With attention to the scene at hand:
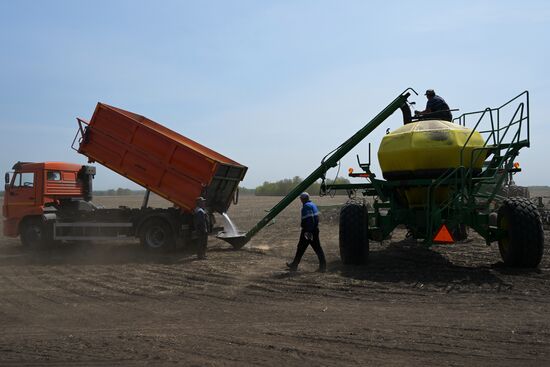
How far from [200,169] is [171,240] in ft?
6.60

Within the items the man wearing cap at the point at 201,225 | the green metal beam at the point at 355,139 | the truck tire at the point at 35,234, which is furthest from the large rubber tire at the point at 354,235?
the truck tire at the point at 35,234

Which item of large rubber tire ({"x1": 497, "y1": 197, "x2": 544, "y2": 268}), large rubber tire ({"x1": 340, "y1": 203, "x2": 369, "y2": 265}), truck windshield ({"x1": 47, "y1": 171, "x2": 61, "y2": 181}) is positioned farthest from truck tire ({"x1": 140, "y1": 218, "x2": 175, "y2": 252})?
large rubber tire ({"x1": 497, "y1": 197, "x2": 544, "y2": 268})

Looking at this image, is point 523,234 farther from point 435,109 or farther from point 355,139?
point 355,139

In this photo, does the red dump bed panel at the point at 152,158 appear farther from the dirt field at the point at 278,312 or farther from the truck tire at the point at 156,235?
the dirt field at the point at 278,312

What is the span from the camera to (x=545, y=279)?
8.25 m

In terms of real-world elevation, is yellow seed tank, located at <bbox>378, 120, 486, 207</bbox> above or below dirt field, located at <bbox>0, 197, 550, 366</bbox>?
above

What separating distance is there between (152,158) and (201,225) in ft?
7.28

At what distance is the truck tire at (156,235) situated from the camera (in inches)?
508

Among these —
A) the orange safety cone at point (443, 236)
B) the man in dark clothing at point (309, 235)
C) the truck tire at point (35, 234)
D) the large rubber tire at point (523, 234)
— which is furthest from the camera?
the truck tire at point (35, 234)

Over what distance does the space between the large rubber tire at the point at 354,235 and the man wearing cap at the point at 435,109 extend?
2581 millimetres

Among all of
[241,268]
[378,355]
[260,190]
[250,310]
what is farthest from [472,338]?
[260,190]

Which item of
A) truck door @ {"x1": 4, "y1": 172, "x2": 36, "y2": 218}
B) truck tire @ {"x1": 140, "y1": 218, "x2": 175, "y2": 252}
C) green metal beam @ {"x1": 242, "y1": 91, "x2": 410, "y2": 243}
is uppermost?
green metal beam @ {"x1": 242, "y1": 91, "x2": 410, "y2": 243}

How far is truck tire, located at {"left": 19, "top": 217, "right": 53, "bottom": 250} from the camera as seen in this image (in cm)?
1374

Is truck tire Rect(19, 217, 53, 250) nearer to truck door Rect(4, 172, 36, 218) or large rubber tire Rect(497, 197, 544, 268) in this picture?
truck door Rect(4, 172, 36, 218)
